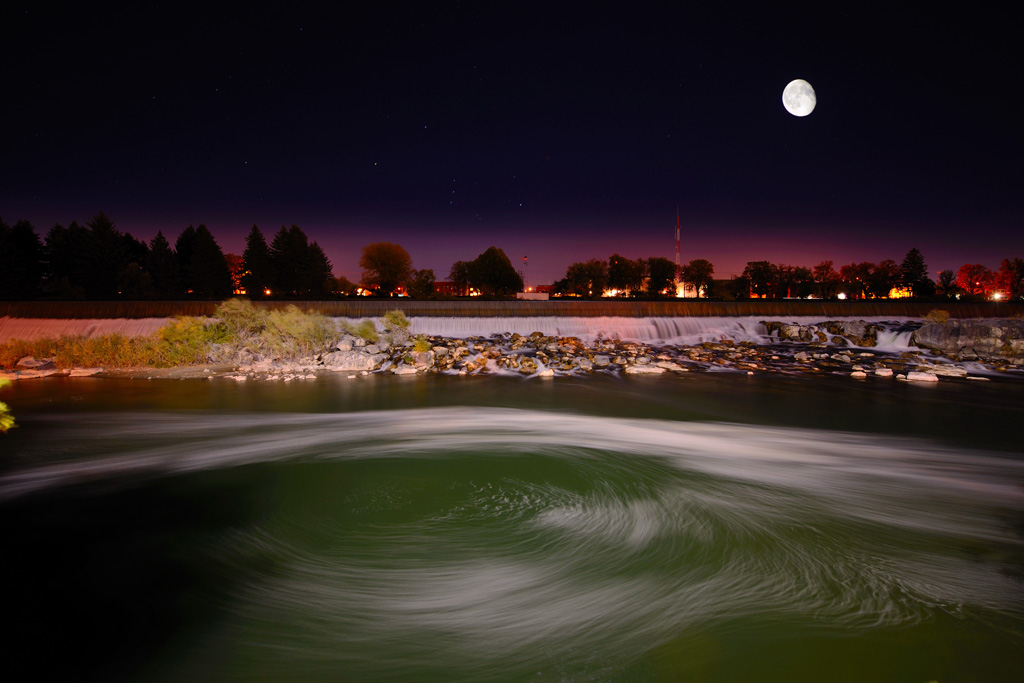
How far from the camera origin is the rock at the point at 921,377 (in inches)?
534

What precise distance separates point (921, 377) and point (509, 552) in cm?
1539

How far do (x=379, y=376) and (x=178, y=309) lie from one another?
13.0 metres

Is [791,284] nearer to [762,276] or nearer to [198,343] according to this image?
[762,276]

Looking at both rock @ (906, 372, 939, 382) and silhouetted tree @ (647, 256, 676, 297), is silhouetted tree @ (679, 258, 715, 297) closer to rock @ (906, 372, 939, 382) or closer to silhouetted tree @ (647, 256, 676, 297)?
silhouetted tree @ (647, 256, 676, 297)

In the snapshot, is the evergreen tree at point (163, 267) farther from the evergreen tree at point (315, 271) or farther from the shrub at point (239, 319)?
the shrub at point (239, 319)

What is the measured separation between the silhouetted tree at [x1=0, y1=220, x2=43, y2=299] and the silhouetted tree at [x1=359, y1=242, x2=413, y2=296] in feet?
106

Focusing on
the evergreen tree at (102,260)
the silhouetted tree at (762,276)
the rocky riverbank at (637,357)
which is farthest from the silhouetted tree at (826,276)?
the evergreen tree at (102,260)

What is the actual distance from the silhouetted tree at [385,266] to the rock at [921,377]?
53.9 m

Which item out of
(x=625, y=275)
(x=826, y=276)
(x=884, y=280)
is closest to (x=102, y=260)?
(x=625, y=275)

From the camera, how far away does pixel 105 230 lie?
32188 mm

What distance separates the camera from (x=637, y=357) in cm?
1759

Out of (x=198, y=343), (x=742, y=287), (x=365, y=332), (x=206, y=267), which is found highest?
(x=206, y=267)

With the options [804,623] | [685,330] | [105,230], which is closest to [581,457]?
[804,623]

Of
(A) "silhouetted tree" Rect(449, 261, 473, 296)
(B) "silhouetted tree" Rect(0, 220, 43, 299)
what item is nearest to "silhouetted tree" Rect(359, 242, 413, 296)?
(A) "silhouetted tree" Rect(449, 261, 473, 296)
